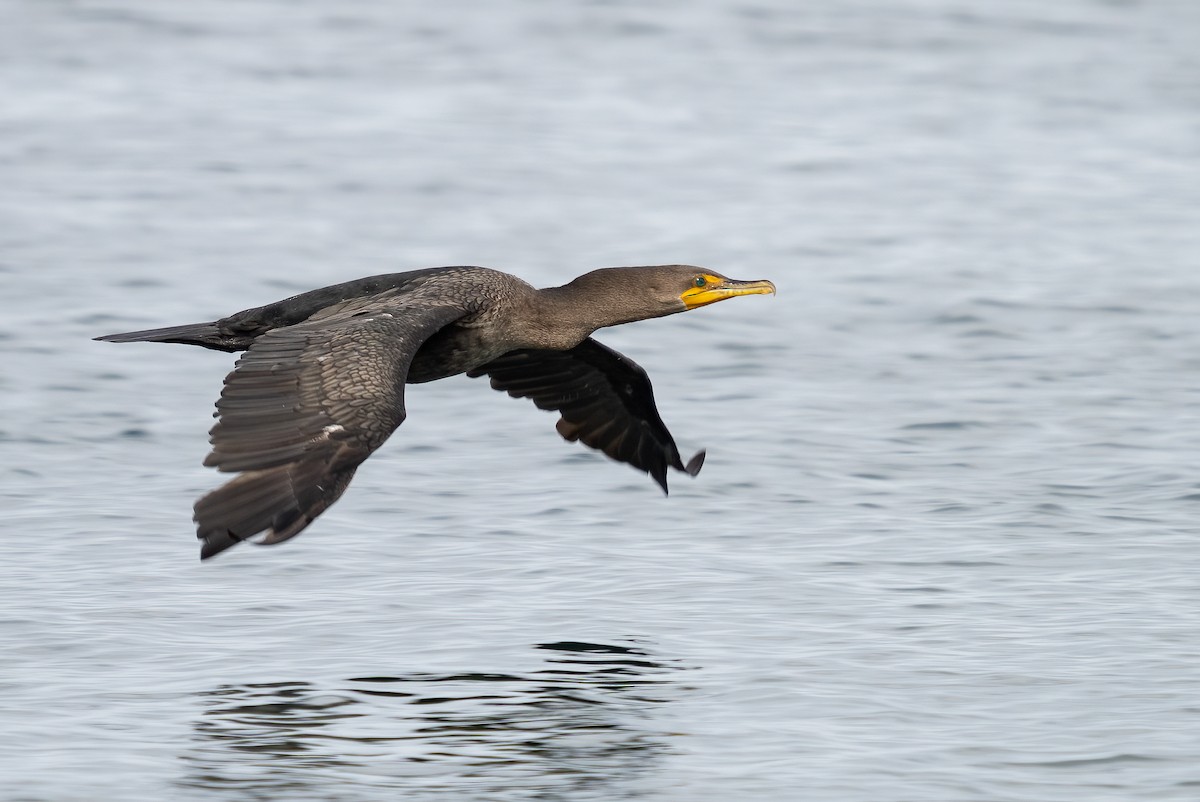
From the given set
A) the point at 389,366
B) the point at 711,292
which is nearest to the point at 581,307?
the point at 711,292

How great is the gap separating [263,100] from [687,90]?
529 cm

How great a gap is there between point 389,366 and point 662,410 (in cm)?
594

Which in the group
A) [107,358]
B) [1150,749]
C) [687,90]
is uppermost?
[687,90]

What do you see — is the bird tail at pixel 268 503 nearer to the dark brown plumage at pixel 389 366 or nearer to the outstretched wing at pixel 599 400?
the dark brown plumage at pixel 389 366

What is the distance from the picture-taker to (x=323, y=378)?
8.64 metres

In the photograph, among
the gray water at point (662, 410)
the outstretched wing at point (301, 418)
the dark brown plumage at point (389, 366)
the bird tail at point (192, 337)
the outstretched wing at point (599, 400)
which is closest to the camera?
the outstretched wing at point (301, 418)

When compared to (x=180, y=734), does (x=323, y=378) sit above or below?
above

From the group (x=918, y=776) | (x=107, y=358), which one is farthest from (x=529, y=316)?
(x=107, y=358)

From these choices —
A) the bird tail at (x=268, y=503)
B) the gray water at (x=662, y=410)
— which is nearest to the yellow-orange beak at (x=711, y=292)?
the gray water at (x=662, y=410)

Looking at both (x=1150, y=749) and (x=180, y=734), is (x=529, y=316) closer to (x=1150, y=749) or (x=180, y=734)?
(x=180, y=734)

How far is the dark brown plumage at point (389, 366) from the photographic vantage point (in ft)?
26.5

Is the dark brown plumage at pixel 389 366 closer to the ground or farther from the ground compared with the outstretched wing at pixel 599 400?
farther from the ground

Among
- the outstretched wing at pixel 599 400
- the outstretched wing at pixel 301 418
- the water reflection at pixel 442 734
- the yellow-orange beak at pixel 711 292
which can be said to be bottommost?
the water reflection at pixel 442 734

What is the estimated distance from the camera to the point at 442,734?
329 inches
